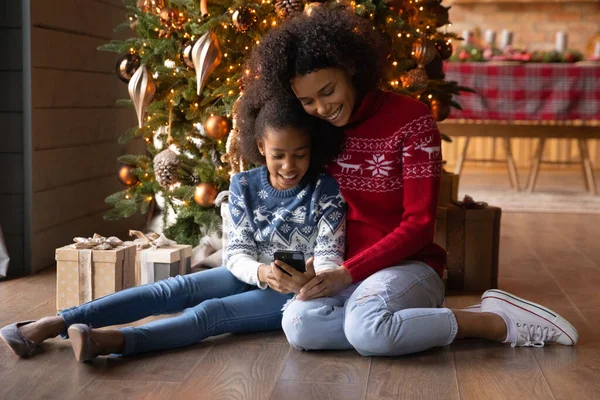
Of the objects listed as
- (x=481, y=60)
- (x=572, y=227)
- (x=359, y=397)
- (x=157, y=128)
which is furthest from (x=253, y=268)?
(x=481, y=60)

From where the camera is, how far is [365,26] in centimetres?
216

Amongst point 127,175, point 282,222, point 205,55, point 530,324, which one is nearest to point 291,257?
point 282,222

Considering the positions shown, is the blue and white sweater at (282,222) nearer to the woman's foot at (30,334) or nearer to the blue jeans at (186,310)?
the blue jeans at (186,310)

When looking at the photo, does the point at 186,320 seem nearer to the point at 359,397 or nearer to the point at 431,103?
the point at 359,397

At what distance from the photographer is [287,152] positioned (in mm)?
2121

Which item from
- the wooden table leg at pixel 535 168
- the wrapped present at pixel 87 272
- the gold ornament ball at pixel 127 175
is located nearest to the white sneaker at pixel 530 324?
the wrapped present at pixel 87 272

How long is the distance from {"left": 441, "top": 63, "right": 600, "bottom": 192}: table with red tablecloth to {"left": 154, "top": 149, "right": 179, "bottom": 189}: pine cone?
284 centimetres

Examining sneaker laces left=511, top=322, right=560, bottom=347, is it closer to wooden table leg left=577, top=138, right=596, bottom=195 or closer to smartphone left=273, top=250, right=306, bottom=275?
smartphone left=273, top=250, right=306, bottom=275

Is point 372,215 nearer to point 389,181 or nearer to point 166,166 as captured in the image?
point 389,181

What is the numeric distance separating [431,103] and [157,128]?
100cm

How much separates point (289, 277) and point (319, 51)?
535 mm

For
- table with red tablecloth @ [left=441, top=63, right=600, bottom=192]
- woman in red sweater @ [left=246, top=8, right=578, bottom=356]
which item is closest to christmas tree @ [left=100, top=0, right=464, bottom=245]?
woman in red sweater @ [left=246, top=8, right=578, bottom=356]

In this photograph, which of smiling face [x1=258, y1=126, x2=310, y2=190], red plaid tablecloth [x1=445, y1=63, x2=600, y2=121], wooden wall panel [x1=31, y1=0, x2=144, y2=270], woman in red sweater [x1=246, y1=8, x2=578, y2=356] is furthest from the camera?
red plaid tablecloth [x1=445, y1=63, x2=600, y2=121]

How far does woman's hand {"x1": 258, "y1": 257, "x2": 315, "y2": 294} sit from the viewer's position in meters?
1.98
